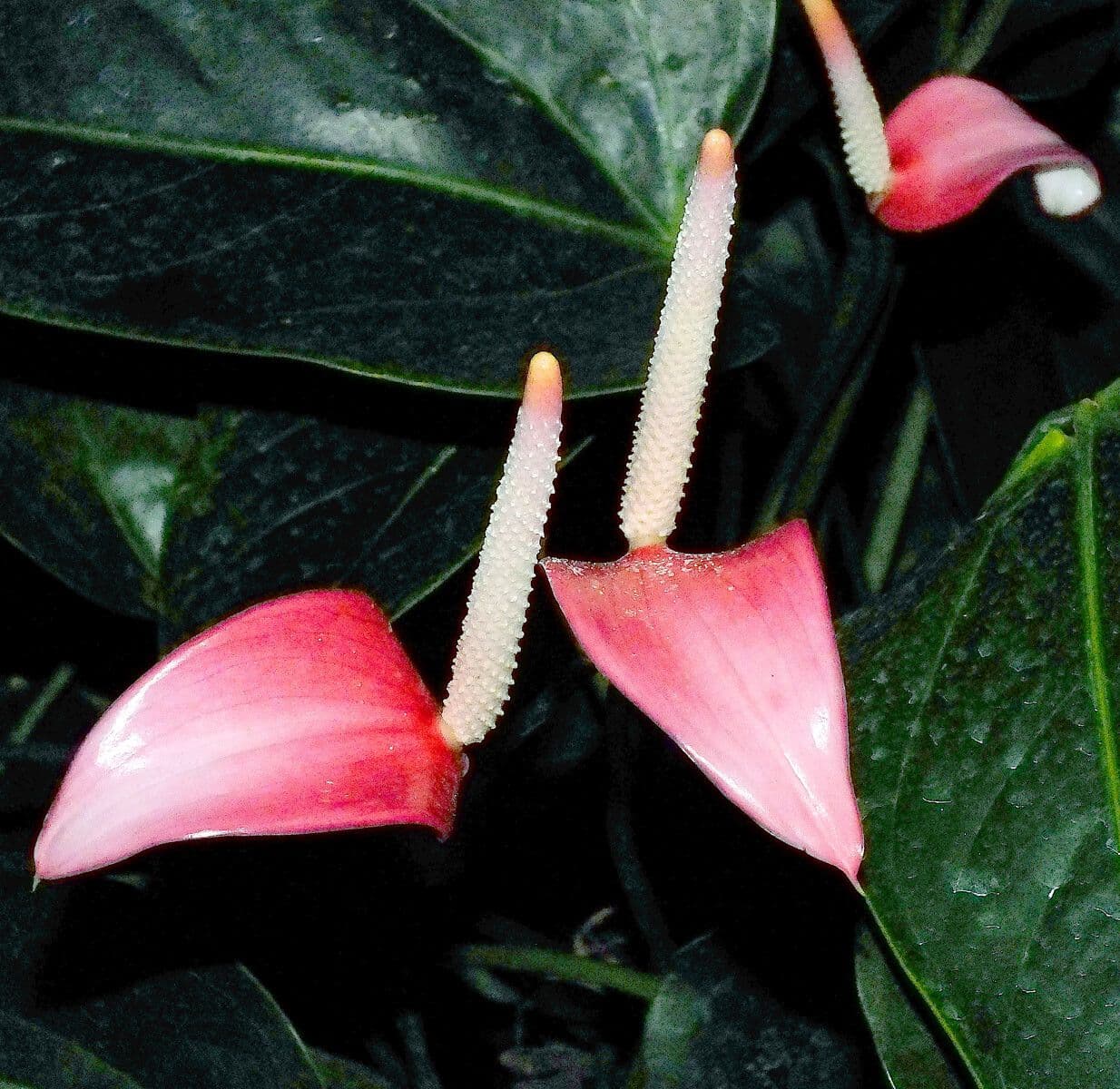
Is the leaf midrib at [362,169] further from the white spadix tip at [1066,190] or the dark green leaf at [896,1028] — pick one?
the dark green leaf at [896,1028]

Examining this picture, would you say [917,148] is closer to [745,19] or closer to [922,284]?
[745,19]

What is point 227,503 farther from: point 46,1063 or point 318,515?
point 46,1063

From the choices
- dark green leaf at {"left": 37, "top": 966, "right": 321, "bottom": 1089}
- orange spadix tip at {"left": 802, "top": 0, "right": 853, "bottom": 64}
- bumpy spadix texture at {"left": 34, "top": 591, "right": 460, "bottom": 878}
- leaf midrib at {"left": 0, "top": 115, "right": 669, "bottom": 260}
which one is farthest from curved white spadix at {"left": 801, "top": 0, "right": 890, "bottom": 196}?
dark green leaf at {"left": 37, "top": 966, "right": 321, "bottom": 1089}

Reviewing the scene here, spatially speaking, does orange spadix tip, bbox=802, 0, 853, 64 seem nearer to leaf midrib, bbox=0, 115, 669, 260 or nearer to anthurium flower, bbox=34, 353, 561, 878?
leaf midrib, bbox=0, 115, 669, 260

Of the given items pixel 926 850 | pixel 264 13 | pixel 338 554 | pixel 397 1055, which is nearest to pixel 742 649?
pixel 926 850

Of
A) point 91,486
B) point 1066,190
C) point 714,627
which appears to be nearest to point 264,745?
point 714,627

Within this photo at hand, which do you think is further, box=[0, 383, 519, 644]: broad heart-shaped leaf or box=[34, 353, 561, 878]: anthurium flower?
box=[0, 383, 519, 644]: broad heart-shaped leaf
